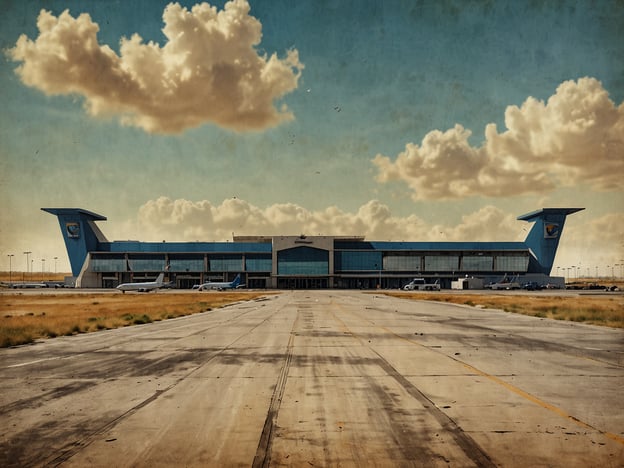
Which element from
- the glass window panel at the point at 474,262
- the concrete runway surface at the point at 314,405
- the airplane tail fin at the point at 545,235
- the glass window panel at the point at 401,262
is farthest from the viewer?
the glass window panel at the point at 401,262

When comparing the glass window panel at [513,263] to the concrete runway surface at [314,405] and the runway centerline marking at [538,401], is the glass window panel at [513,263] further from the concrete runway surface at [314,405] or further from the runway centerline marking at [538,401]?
the runway centerline marking at [538,401]

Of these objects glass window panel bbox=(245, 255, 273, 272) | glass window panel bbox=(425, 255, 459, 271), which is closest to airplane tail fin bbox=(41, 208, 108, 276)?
glass window panel bbox=(245, 255, 273, 272)

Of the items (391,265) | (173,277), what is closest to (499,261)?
(391,265)

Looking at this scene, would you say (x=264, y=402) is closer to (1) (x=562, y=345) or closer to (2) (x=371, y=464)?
(2) (x=371, y=464)

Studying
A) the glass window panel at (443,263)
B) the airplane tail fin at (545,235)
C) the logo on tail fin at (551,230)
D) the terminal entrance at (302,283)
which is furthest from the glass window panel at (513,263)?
the terminal entrance at (302,283)

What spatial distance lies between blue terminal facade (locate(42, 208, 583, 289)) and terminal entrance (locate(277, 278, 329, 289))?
319 millimetres

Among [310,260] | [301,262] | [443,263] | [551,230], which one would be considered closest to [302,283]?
[301,262]

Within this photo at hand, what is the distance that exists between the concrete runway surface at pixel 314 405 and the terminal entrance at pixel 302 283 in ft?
419

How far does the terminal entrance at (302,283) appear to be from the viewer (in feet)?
486

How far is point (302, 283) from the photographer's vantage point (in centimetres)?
14862

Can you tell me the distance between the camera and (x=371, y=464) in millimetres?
6953

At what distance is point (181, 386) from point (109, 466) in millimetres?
5508

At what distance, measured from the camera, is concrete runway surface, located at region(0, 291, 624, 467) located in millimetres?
7414

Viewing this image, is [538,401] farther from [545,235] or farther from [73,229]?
[73,229]
